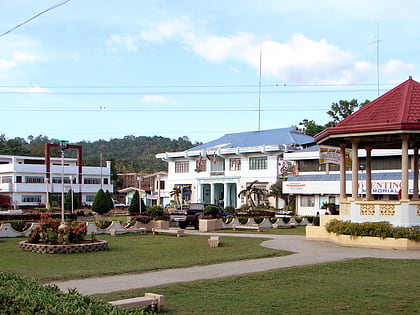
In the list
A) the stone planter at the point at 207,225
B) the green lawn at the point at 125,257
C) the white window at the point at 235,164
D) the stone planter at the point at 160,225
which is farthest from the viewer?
the white window at the point at 235,164

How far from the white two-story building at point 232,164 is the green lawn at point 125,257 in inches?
1553

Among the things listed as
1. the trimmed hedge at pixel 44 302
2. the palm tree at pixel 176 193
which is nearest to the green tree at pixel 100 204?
the palm tree at pixel 176 193

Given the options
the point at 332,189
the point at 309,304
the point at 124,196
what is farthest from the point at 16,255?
the point at 124,196

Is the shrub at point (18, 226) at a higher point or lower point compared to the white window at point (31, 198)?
higher

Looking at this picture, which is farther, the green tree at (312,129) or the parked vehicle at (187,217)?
the green tree at (312,129)

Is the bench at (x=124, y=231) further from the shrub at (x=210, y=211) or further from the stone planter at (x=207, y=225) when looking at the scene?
the shrub at (x=210, y=211)

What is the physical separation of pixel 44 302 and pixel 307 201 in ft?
169

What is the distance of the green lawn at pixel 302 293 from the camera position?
9.36 meters

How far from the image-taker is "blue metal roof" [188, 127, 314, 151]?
6449 centimetres

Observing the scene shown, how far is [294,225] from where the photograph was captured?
36406 millimetres

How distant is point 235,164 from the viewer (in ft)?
225


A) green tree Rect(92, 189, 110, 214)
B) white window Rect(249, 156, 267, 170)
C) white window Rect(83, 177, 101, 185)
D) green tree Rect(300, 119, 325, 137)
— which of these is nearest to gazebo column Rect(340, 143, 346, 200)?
green tree Rect(92, 189, 110, 214)

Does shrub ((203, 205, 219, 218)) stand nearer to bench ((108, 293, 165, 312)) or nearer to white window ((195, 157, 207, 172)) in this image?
bench ((108, 293, 165, 312))

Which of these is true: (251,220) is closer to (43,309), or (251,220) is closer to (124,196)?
(43,309)
